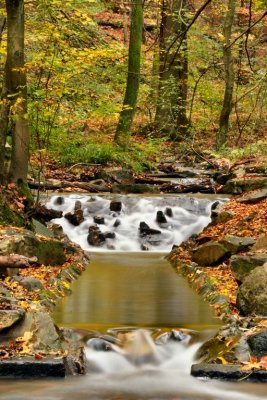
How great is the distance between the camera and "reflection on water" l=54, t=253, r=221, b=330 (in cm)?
739

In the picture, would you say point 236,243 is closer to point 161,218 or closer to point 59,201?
point 161,218

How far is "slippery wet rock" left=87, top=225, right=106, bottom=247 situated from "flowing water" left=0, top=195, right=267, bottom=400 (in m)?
0.72

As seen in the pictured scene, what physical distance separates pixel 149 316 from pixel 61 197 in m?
8.66

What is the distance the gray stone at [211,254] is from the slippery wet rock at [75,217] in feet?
14.9

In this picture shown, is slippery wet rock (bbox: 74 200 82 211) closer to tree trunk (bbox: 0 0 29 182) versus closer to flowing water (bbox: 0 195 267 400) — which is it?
flowing water (bbox: 0 195 267 400)

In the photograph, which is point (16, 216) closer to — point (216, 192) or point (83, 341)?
point (83, 341)

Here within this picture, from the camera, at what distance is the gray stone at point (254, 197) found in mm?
14234

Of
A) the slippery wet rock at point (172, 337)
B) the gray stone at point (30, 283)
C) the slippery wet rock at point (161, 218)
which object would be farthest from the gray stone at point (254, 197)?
the slippery wet rock at point (172, 337)

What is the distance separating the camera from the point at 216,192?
17.3m

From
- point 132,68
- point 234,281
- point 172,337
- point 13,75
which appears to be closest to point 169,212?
point 13,75

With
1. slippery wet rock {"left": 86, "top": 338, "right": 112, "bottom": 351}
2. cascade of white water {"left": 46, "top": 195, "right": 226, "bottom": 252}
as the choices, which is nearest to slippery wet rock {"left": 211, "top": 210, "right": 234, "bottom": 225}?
cascade of white water {"left": 46, "top": 195, "right": 226, "bottom": 252}

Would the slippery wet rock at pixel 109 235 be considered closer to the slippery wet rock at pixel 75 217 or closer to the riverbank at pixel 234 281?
the slippery wet rock at pixel 75 217

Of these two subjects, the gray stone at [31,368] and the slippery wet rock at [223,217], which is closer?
the gray stone at [31,368]

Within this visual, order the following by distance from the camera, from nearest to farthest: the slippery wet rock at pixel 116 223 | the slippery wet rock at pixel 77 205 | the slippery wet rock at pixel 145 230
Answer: the slippery wet rock at pixel 145 230
the slippery wet rock at pixel 116 223
the slippery wet rock at pixel 77 205
